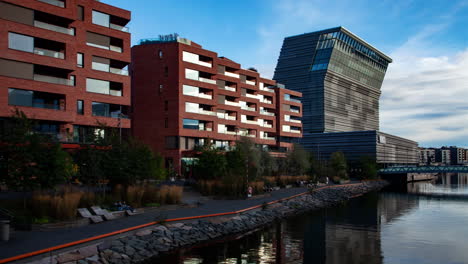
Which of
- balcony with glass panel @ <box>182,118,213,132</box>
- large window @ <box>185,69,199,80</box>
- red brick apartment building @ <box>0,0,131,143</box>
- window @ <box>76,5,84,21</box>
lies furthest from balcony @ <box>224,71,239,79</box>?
window @ <box>76,5,84,21</box>

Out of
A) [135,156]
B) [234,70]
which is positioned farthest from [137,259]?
[234,70]

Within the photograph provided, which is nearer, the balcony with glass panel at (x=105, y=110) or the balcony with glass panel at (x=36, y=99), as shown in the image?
the balcony with glass panel at (x=36, y=99)

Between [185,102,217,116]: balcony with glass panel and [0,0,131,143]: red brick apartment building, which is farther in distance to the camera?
[185,102,217,116]: balcony with glass panel

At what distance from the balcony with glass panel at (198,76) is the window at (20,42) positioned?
27.3 meters

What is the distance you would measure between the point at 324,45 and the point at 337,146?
51.1m

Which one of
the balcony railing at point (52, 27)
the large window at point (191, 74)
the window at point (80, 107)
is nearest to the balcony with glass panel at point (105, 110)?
the window at point (80, 107)

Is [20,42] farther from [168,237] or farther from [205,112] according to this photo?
[205,112]

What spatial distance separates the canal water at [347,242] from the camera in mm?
24188

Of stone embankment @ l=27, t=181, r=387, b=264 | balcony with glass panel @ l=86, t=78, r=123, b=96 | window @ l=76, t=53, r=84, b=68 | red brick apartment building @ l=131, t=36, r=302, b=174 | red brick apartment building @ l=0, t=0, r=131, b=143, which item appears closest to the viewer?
stone embankment @ l=27, t=181, r=387, b=264

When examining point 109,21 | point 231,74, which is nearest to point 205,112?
point 231,74

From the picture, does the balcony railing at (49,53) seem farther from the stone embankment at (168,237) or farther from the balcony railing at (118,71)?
the stone embankment at (168,237)

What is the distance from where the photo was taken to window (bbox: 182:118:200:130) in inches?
2612

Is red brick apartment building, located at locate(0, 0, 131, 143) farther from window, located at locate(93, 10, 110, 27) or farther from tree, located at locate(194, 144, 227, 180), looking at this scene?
tree, located at locate(194, 144, 227, 180)

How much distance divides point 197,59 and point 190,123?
11.2 metres
